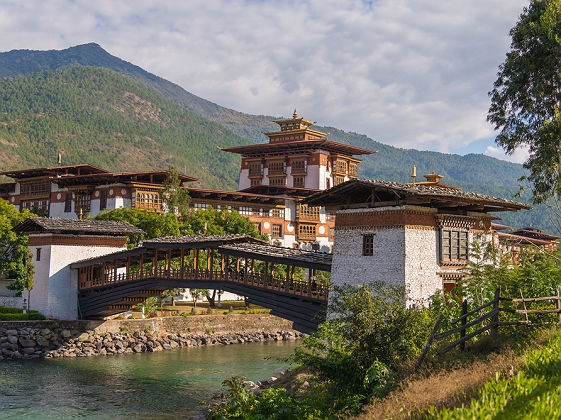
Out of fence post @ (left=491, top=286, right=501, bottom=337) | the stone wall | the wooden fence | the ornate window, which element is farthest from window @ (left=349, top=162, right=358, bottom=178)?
the wooden fence

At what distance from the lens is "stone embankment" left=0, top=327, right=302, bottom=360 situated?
37281mm

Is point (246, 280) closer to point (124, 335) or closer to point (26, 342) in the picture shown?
point (124, 335)

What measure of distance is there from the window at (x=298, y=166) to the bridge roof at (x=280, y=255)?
46.2 meters

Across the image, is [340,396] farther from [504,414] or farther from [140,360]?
[140,360]

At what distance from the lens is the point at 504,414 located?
880 cm

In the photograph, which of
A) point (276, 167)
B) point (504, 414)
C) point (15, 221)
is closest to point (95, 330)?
point (15, 221)

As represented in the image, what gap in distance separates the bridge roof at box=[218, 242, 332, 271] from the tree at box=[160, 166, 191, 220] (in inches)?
1039

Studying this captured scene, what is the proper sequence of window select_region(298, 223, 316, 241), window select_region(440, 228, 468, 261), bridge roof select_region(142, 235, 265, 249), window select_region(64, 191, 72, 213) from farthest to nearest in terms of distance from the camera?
window select_region(298, 223, 316, 241) → window select_region(64, 191, 72, 213) → bridge roof select_region(142, 235, 265, 249) → window select_region(440, 228, 468, 261)

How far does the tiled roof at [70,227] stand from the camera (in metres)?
40.2

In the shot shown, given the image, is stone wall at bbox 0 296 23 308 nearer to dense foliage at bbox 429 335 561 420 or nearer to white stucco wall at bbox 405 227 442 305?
white stucco wall at bbox 405 227 442 305

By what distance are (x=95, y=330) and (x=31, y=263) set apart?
6.57 metres

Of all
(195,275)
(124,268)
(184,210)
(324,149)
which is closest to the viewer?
(195,275)

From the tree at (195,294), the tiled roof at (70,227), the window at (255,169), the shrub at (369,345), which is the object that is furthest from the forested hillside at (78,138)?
the shrub at (369,345)

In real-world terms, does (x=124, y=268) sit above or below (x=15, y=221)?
below
